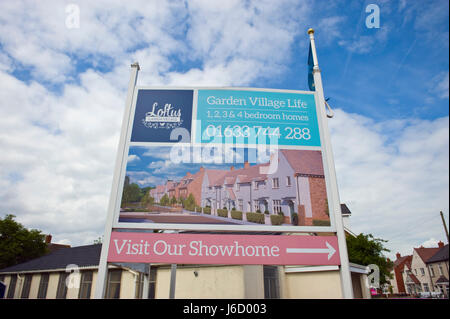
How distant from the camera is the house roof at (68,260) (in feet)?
72.0

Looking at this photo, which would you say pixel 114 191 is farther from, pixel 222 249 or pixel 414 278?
pixel 414 278

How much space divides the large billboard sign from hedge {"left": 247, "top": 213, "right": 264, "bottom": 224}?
24 millimetres

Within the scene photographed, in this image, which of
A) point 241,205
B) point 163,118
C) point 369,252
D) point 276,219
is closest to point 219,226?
point 241,205

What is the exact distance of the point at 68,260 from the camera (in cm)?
2328

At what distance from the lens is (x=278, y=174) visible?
22.2 feet

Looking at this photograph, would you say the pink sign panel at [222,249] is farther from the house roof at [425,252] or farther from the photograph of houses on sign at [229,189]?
the house roof at [425,252]

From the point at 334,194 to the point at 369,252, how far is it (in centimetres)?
2857

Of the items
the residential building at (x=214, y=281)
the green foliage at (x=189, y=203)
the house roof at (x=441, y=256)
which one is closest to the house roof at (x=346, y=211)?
the house roof at (x=441, y=256)

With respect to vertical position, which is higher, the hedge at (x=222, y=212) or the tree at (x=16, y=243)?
the tree at (x=16, y=243)

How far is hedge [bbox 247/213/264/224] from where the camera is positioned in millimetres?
6218

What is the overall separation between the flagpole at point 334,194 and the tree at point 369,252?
90.0 ft
